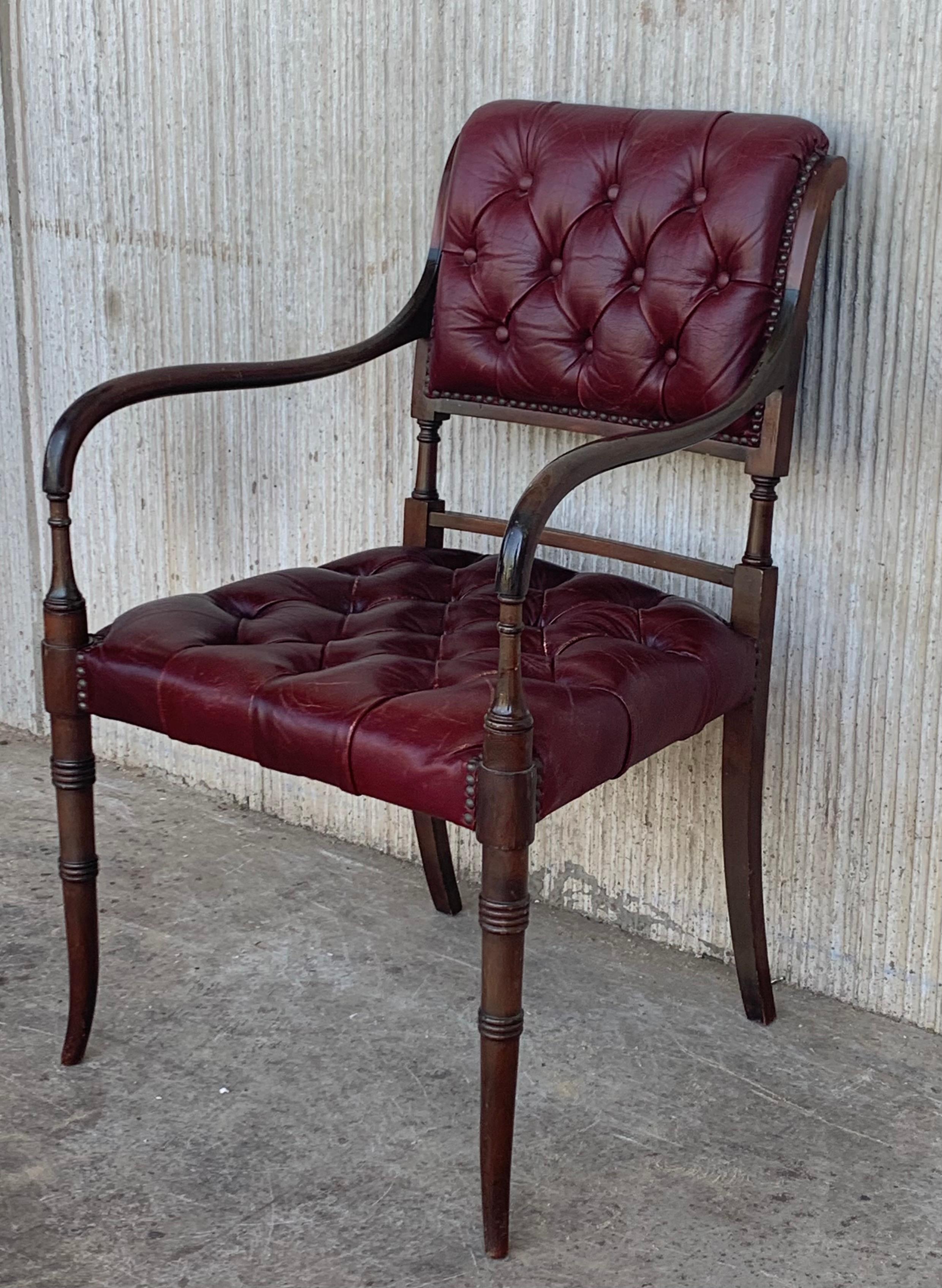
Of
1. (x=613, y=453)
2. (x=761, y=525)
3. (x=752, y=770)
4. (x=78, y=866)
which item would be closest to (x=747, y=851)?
(x=752, y=770)

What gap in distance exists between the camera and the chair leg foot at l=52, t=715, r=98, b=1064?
161 centimetres

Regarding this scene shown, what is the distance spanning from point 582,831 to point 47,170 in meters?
1.33

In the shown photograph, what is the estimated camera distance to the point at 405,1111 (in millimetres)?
1645

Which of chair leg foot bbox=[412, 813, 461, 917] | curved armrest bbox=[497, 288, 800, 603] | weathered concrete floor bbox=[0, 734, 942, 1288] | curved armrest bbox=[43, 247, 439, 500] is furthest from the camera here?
chair leg foot bbox=[412, 813, 461, 917]

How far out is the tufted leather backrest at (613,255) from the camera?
63.3 inches

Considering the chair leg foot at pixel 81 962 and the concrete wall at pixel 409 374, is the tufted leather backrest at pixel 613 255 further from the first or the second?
the chair leg foot at pixel 81 962

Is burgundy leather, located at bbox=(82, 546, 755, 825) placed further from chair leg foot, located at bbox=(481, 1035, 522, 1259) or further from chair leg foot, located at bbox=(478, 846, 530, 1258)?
chair leg foot, located at bbox=(481, 1035, 522, 1259)

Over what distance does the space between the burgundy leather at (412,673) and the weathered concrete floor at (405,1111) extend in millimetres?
411

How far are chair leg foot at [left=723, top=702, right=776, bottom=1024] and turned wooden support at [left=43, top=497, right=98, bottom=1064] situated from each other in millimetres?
683

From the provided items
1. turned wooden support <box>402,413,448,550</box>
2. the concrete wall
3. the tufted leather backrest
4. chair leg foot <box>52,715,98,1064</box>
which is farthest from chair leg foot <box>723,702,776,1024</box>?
chair leg foot <box>52,715,98,1064</box>

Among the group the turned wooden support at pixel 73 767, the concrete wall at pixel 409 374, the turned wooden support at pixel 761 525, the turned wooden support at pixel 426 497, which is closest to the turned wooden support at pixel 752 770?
the turned wooden support at pixel 761 525

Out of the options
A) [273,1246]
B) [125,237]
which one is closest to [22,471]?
[125,237]

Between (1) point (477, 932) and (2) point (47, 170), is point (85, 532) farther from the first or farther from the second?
(1) point (477, 932)

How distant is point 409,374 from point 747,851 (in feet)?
2.63
